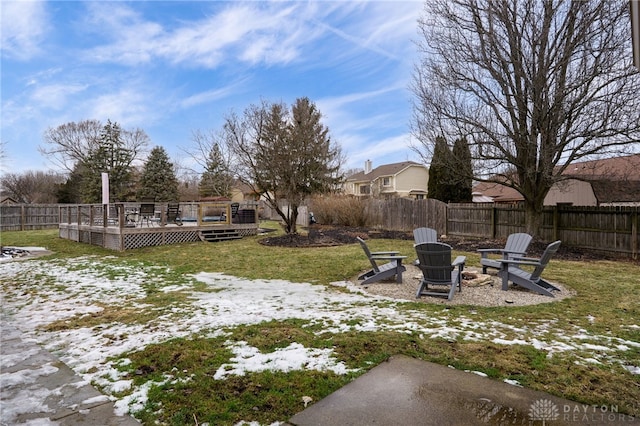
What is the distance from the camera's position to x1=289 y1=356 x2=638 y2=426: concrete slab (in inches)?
92.3

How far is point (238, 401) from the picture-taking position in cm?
263

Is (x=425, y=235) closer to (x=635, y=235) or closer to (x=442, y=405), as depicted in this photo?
(x=442, y=405)

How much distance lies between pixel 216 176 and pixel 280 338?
30.3m

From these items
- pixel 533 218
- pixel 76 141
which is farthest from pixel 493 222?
pixel 76 141

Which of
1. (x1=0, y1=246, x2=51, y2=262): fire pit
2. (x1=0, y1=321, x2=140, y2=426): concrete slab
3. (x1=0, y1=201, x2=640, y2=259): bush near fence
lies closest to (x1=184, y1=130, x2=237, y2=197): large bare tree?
(x1=0, y1=201, x2=640, y2=259): bush near fence

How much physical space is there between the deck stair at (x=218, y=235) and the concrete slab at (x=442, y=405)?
12932 mm

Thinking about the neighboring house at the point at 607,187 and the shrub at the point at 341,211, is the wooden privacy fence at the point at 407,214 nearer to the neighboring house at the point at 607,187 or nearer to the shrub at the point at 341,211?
the shrub at the point at 341,211

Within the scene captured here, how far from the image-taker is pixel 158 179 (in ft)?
113

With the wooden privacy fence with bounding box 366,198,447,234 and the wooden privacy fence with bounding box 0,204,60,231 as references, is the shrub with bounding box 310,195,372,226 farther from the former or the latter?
the wooden privacy fence with bounding box 0,204,60,231

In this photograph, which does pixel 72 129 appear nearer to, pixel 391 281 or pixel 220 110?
pixel 220 110

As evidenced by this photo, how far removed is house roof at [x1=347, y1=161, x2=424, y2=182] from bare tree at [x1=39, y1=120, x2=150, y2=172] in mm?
23559

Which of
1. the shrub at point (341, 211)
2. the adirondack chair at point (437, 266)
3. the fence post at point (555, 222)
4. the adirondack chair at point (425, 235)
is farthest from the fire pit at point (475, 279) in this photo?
the shrub at point (341, 211)

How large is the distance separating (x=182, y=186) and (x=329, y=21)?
3652 centimetres
